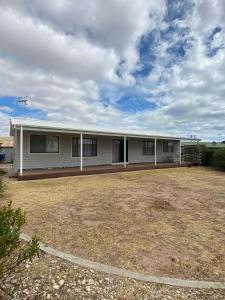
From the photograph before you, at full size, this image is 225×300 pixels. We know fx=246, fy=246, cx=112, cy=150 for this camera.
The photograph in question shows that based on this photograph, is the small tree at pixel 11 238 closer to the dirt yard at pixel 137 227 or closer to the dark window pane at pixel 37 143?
the dirt yard at pixel 137 227

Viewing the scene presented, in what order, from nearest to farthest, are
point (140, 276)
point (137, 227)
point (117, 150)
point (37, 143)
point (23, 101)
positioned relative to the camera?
point (140, 276) → point (137, 227) → point (37, 143) → point (117, 150) → point (23, 101)

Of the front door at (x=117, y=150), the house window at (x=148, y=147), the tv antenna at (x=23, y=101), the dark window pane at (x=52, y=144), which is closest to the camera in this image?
the dark window pane at (x=52, y=144)

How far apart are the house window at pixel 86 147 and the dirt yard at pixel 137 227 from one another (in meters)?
6.78

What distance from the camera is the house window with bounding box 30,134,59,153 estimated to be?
13773mm

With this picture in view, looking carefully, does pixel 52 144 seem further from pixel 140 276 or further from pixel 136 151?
pixel 140 276

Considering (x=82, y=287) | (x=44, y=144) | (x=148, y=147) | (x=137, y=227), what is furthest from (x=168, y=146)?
(x=82, y=287)

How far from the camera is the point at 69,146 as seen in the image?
15414mm

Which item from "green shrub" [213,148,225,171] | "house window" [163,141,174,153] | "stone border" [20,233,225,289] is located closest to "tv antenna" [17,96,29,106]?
"house window" [163,141,174,153]

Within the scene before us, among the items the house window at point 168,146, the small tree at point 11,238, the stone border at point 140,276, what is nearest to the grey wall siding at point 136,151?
the house window at point 168,146

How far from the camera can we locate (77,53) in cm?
1583

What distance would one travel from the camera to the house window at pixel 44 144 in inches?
542

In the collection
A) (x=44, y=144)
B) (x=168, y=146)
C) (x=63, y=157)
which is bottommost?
(x=63, y=157)

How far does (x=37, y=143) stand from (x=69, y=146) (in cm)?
216

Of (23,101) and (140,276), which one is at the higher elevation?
(23,101)
